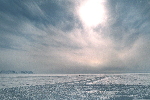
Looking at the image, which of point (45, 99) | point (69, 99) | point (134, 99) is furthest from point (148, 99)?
point (45, 99)

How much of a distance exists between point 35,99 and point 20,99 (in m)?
2.40

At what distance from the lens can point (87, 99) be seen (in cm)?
1905

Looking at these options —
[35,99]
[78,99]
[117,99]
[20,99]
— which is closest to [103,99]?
[117,99]

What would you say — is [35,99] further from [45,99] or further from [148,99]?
[148,99]

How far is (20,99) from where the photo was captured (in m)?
19.2

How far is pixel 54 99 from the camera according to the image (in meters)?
19.4

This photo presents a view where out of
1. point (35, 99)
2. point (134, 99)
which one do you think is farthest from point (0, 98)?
point (134, 99)

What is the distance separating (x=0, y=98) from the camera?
19.5 m

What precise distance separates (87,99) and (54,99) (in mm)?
5437

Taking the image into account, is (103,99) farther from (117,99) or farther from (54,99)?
(54,99)

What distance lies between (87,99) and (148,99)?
9713mm

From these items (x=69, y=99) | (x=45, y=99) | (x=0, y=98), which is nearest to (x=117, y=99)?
(x=69, y=99)

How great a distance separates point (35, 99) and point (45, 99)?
5.36 ft

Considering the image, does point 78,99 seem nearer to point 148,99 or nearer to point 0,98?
point 148,99
